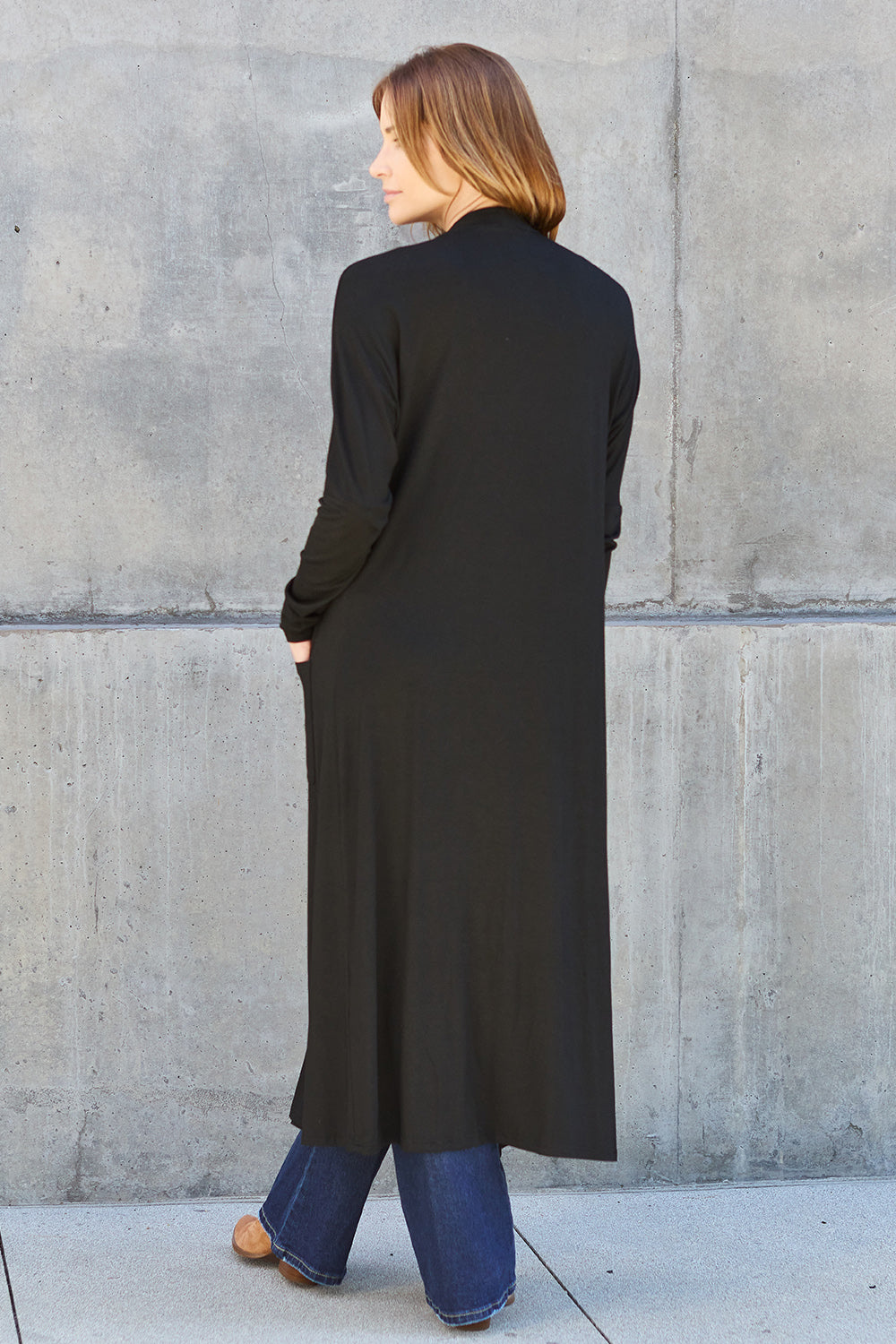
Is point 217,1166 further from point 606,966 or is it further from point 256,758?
point 606,966

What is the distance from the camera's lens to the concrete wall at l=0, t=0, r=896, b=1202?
3127 mm

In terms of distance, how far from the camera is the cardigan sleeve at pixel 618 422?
230 centimetres

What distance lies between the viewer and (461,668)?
7.16 ft

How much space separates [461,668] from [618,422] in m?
0.51

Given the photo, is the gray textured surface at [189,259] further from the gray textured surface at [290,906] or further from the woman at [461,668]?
the woman at [461,668]

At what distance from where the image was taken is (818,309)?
130 inches

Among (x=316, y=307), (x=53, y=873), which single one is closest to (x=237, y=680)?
(x=53, y=873)

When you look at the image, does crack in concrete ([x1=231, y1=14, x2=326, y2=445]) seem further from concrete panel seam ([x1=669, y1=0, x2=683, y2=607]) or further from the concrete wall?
concrete panel seam ([x1=669, y1=0, x2=683, y2=607])

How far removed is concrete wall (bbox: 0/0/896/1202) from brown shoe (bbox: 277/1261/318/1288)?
2.01 feet

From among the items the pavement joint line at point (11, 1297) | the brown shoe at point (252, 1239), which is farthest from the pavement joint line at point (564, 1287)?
the pavement joint line at point (11, 1297)

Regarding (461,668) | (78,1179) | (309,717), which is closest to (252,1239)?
(78,1179)

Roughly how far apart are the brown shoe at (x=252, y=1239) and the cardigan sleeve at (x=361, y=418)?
1316 millimetres

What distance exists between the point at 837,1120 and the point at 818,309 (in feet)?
6.01

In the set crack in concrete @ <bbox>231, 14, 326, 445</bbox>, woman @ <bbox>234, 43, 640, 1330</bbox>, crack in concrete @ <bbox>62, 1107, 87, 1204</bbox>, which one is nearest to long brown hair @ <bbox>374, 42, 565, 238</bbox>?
woman @ <bbox>234, 43, 640, 1330</bbox>
